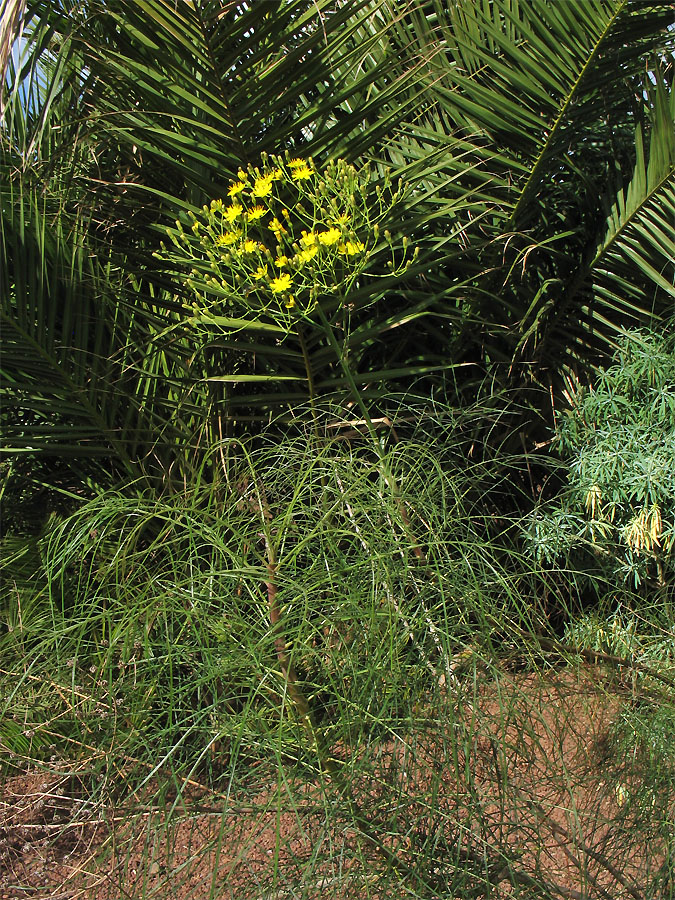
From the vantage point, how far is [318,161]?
281 cm

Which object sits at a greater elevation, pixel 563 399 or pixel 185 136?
pixel 185 136

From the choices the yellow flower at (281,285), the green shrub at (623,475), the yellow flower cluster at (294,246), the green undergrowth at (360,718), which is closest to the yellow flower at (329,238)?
the yellow flower cluster at (294,246)

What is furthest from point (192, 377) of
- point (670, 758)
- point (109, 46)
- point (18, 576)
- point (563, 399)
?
point (670, 758)

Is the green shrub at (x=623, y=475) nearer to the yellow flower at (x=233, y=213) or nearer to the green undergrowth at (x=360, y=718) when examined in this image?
the green undergrowth at (x=360, y=718)

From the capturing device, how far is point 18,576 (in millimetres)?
2711

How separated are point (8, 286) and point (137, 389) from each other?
51cm

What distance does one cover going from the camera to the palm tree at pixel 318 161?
2.57 m

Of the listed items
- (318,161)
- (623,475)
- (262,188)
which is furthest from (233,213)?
(623,475)

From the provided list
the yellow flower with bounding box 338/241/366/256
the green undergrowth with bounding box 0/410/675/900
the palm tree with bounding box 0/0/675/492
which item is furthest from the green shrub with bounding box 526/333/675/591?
the yellow flower with bounding box 338/241/366/256

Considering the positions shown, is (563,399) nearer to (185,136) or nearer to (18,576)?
(185,136)

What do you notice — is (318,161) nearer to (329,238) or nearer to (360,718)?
(329,238)

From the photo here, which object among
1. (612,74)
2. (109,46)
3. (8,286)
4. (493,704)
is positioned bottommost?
(493,704)

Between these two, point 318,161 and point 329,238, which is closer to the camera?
point 329,238

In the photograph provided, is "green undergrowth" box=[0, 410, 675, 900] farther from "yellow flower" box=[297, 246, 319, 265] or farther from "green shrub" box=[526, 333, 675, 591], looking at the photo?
"green shrub" box=[526, 333, 675, 591]
